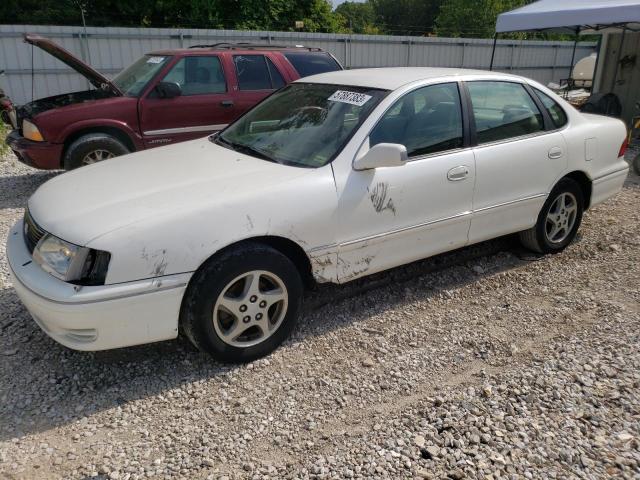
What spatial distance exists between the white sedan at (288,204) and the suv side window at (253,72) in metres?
3.07

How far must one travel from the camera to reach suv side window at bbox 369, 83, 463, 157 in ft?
11.8

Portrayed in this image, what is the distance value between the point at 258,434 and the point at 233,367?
0.60 meters

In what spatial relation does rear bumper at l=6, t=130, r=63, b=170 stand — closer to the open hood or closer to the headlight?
the headlight

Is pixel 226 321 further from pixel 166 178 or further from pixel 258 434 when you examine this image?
pixel 166 178

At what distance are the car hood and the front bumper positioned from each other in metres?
0.27

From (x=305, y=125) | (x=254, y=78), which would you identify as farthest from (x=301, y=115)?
(x=254, y=78)

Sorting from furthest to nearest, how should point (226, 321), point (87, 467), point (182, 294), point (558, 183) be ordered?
point (558, 183) < point (226, 321) < point (182, 294) < point (87, 467)

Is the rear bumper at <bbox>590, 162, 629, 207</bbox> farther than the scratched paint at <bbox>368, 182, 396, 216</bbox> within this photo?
Yes

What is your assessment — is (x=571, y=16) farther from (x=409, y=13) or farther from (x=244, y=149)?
(x=409, y=13)

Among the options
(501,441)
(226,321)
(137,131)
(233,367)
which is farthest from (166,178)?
(137,131)

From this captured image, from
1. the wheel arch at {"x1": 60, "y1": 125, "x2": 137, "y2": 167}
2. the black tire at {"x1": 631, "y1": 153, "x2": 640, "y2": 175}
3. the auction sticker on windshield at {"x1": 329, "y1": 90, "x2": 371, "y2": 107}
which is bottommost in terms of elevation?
the black tire at {"x1": 631, "y1": 153, "x2": 640, "y2": 175}

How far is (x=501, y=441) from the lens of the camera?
2600 millimetres

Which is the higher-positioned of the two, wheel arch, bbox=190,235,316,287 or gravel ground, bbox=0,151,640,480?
wheel arch, bbox=190,235,316,287

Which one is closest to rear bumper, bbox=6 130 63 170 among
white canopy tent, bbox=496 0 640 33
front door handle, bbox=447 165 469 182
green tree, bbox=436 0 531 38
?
front door handle, bbox=447 165 469 182
